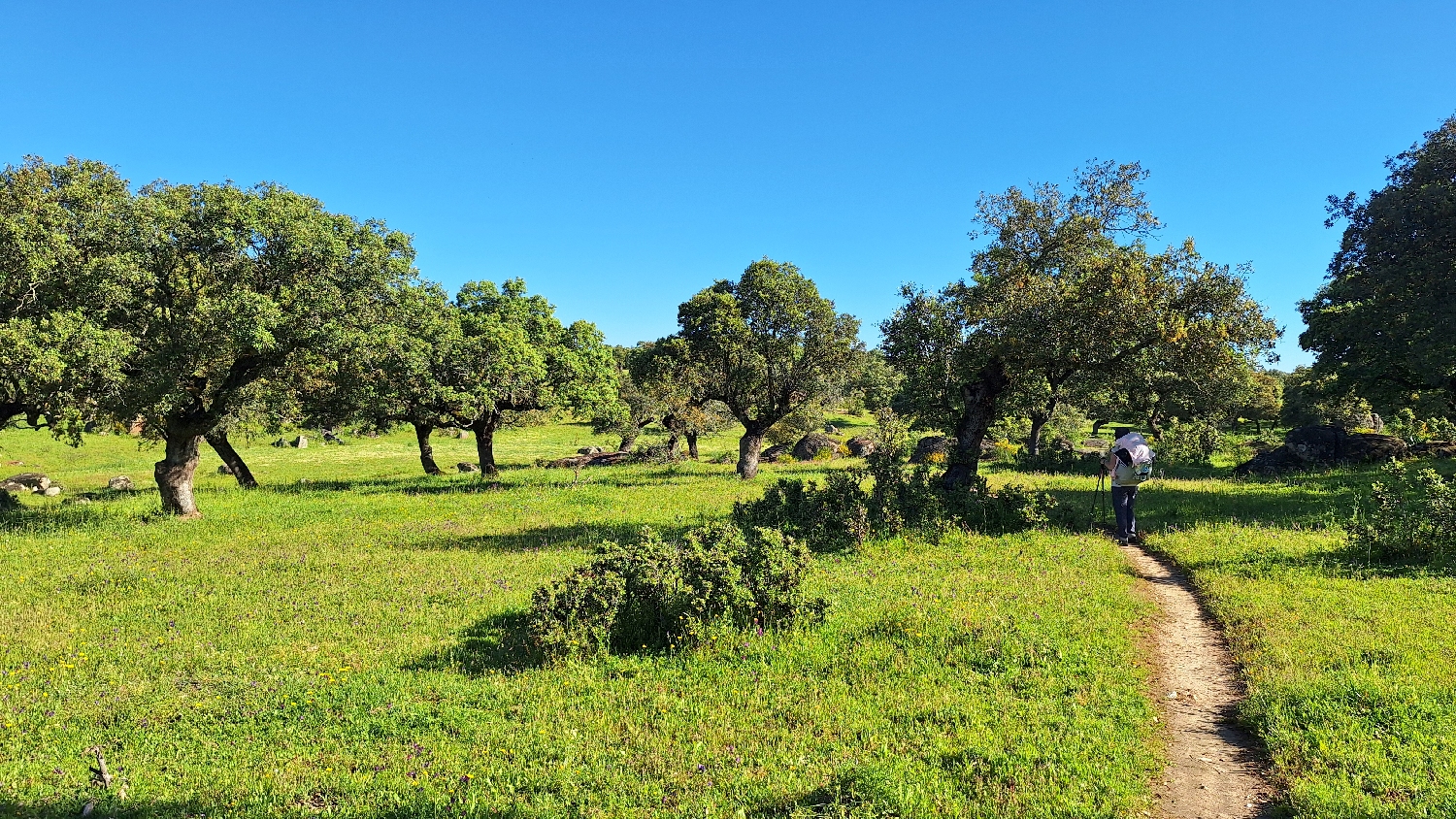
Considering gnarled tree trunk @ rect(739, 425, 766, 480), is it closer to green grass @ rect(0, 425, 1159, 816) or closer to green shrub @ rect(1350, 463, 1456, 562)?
green grass @ rect(0, 425, 1159, 816)

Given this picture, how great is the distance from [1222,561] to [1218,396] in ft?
142

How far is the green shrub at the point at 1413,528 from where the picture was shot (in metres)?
13.8

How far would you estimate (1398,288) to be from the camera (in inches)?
799

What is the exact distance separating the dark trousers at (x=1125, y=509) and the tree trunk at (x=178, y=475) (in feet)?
91.2

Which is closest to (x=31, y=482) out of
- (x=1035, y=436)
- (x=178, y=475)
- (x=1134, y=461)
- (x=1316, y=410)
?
(x=178, y=475)

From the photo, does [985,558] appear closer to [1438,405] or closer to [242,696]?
[242,696]

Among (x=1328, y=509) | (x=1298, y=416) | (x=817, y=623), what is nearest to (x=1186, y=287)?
(x=1328, y=509)

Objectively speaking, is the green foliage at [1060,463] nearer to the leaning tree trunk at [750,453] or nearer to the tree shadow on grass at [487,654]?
the leaning tree trunk at [750,453]

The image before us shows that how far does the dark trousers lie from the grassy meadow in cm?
84

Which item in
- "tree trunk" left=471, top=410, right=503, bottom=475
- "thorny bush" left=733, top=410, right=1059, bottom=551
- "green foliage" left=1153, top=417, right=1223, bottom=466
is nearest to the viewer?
"thorny bush" left=733, top=410, right=1059, bottom=551

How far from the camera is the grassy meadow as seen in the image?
6688mm

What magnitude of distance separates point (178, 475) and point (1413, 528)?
3298cm

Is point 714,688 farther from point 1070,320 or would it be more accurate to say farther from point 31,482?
point 31,482

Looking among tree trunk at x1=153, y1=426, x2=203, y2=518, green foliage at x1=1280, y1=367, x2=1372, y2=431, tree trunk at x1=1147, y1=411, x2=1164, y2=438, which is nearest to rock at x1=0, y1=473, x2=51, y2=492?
tree trunk at x1=153, y1=426, x2=203, y2=518
